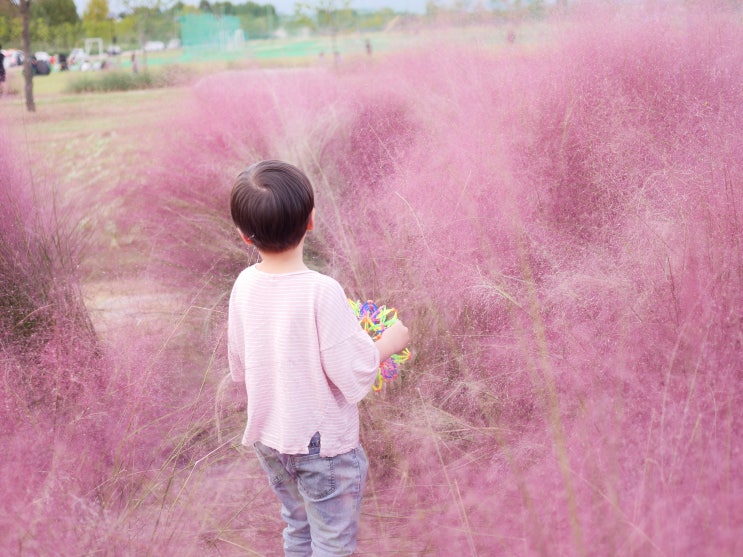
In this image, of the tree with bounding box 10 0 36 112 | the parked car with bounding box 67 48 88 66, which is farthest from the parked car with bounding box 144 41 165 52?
the tree with bounding box 10 0 36 112

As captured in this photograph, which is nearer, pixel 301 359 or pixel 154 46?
pixel 301 359

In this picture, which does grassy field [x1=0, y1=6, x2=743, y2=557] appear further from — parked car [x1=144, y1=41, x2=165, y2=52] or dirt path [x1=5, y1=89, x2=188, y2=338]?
parked car [x1=144, y1=41, x2=165, y2=52]

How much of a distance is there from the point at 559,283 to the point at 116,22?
9.52 meters

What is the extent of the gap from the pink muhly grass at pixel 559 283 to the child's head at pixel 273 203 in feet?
2.65

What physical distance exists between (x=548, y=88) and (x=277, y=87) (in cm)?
264

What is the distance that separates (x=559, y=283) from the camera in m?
2.05

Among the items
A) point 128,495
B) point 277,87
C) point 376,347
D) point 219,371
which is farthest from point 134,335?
point 277,87

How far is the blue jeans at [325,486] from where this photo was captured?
153 centimetres

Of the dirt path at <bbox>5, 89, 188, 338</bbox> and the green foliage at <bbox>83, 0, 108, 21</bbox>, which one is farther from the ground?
the green foliage at <bbox>83, 0, 108, 21</bbox>

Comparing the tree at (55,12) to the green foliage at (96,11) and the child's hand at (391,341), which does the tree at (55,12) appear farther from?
the child's hand at (391,341)

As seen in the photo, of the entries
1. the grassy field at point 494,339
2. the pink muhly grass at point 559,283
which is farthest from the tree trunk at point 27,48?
the pink muhly grass at point 559,283

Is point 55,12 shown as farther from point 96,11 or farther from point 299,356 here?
point 299,356

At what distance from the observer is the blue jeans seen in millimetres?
1525

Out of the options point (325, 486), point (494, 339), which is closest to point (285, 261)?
point (325, 486)
